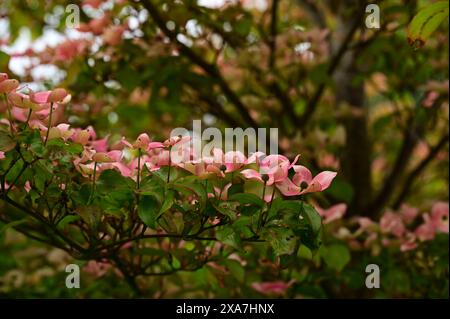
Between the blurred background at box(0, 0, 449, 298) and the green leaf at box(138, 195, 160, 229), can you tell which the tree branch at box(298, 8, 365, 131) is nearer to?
the blurred background at box(0, 0, 449, 298)

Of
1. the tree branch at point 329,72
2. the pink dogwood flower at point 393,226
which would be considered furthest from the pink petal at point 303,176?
the tree branch at point 329,72

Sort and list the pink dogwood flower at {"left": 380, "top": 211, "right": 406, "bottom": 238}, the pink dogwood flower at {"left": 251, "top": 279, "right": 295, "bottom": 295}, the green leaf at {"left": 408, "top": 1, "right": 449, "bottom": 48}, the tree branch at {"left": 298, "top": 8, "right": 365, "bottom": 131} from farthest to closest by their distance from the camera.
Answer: the tree branch at {"left": 298, "top": 8, "right": 365, "bottom": 131}
the pink dogwood flower at {"left": 380, "top": 211, "right": 406, "bottom": 238}
the pink dogwood flower at {"left": 251, "top": 279, "right": 295, "bottom": 295}
the green leaf at {"left": 408, "top": 1, "right": 449, "bottom": 48}

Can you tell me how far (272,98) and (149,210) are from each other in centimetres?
122

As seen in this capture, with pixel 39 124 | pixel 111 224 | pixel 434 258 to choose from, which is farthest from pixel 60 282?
pixel 434 258

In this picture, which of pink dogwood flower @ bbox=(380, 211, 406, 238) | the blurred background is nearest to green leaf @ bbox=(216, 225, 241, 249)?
the blurred background

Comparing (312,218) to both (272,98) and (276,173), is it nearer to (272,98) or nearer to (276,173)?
(276,173)

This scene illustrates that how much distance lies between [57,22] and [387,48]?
1.09m

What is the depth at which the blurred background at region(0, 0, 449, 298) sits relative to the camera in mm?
1494

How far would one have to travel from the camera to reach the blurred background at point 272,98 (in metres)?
1.49

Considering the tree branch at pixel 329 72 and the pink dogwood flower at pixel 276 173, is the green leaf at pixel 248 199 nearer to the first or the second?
the pink dogwood flower at pixel 276 173

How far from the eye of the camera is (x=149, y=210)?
913mm

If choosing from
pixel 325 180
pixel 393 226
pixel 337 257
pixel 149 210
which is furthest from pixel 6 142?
pixel 393 226

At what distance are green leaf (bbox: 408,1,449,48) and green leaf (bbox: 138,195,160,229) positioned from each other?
548 mm

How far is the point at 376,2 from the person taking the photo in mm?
1477
